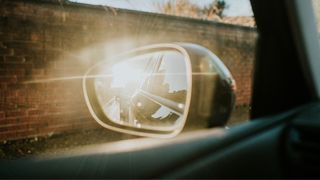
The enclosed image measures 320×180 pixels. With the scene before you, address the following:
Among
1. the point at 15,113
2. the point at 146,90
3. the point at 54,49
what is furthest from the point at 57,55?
the point at 146,90

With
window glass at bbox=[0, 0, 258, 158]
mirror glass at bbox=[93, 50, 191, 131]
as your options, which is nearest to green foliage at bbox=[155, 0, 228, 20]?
window glass at bbox=[0, 0, 258, 158]

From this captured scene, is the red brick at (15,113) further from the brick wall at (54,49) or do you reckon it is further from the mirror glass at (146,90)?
the mirror glass at (146,90)

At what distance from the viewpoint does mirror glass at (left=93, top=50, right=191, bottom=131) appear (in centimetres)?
138

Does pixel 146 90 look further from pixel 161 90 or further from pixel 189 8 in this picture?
pixel 189 8

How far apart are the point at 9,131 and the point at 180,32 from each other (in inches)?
135

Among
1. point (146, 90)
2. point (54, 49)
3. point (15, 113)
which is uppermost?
point (54, 49)

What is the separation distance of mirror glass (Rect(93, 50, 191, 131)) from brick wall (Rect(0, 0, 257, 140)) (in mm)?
3742

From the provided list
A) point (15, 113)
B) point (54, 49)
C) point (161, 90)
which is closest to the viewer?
point (161, 90)

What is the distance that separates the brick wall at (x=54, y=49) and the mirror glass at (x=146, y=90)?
374cm

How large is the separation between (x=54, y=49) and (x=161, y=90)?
4622mm

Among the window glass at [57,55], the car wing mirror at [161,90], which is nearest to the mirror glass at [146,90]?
the car wing mirror at [161,90]

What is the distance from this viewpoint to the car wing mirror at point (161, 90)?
123 cm

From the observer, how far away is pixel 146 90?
163 cm

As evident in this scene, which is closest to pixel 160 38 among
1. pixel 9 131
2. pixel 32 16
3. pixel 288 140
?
pixel 32 16
